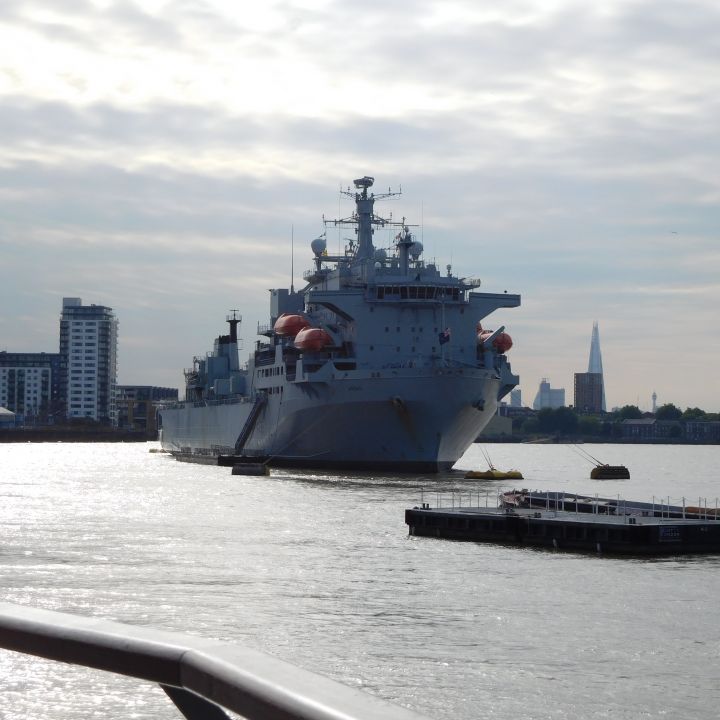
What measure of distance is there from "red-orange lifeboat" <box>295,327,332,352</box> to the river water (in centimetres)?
2809

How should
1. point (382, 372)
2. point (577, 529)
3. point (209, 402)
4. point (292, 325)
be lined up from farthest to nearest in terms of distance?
point (209, 402) < point (292, 325) < point (382, 372) < point (577, 529)

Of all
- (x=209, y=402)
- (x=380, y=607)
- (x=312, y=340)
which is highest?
(x=312, y=340)

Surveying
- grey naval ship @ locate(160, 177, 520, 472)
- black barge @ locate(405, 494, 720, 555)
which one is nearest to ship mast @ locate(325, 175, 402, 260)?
grey naval ship @ locate(160, 177, 520, 472)

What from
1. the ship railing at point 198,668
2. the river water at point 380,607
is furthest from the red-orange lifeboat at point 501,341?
the ship railing at point 198,668

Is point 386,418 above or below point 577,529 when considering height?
above

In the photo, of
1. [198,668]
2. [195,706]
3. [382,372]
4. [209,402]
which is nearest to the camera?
[198,668]

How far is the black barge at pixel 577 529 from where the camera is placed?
4203cm

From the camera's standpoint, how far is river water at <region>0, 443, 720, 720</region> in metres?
18.8

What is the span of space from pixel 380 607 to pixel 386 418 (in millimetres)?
52768

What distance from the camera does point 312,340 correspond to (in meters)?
84.2

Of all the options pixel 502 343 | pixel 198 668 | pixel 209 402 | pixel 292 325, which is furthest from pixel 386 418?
pixel 198 668

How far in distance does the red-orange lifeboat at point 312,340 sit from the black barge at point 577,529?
3629cm

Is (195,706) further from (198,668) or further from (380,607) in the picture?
(380,607)

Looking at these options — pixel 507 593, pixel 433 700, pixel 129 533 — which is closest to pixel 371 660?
pixel 433 700
